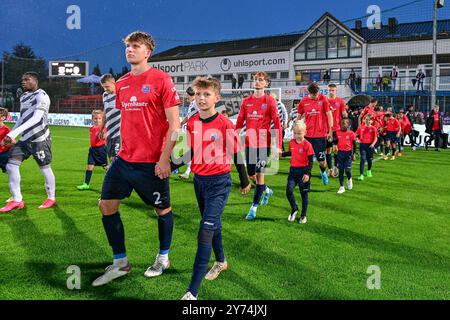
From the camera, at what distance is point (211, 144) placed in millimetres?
4402

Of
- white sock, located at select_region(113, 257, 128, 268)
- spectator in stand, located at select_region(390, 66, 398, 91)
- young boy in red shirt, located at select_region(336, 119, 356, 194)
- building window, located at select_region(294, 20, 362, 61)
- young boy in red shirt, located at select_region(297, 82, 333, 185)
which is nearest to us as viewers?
white sock, located at select_region(113, 257, 128, 268)

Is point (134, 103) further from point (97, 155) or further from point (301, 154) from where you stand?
point (97, 155)

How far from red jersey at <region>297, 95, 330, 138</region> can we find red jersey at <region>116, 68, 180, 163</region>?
6.01 m

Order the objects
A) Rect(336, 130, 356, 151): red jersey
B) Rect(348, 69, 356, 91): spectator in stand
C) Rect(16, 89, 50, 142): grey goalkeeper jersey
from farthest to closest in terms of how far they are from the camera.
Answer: Rect(348, 69, 356, 91): spectator in stand → Rect(336, 130, 356, 151): red jersey → Rect(16, 89, 50, 142): grey goalkeeper jersey

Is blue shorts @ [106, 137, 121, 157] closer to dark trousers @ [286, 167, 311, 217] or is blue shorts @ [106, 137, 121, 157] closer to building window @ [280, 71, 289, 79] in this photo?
dark trousers @ [286, 167, 311, 217]

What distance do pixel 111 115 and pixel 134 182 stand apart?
149 inches

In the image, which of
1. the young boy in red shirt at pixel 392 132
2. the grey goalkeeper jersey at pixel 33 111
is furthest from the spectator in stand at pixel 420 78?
the grey goalkeeper jersey at pixel 33 111

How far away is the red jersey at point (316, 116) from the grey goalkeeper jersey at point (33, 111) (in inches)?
207

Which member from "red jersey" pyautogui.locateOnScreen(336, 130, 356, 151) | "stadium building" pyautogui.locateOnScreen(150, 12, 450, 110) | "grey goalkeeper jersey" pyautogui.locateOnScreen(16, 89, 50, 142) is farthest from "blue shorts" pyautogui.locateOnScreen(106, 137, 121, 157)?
"stadium building" pyautogui.locateOnScreen(150, 12, 450, 110)

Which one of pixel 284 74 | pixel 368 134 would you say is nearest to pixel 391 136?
pixel 368 134

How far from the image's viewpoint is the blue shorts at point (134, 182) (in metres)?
4.43

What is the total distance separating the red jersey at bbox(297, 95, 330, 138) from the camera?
9.92m

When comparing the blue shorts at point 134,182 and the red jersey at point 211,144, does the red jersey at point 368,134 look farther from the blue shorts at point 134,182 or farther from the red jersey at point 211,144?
the blue shorts at point 134,182
